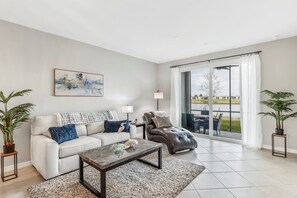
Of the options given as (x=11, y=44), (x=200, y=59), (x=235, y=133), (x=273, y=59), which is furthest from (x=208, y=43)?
(x=11, y=44)

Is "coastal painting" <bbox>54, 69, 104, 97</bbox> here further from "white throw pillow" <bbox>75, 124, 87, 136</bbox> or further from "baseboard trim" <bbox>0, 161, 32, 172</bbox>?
"baseboard trim" <bbox>0, 161, 32, 172</bbox>

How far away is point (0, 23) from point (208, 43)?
4.25m

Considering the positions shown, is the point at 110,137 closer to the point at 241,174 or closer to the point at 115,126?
the point at 115,126

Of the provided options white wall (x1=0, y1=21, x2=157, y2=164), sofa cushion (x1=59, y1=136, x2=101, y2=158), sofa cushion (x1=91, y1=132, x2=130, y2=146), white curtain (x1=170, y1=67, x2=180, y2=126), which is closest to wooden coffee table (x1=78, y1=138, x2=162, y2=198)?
sofa cushion (x1=59, y1=136, x2=101, y2=158)

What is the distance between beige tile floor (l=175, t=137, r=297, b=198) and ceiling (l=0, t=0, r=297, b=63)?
263 centimetres

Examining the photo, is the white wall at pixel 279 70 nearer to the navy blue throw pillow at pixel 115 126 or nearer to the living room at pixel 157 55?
the living room at pixel 157 55

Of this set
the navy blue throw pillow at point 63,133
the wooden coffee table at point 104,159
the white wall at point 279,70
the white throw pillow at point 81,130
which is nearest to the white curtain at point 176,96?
the white wall at point 279,70

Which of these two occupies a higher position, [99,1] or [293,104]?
[99,1]

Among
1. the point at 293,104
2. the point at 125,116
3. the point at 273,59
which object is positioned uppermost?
the point at 273,59

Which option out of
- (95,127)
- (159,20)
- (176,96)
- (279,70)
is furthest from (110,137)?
(279,70)

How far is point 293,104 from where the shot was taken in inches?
139

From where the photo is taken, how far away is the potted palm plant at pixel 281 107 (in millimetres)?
3391

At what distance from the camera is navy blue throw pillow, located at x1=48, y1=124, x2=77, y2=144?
2764 millimetres

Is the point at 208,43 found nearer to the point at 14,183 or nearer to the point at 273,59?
the point at 273,59
